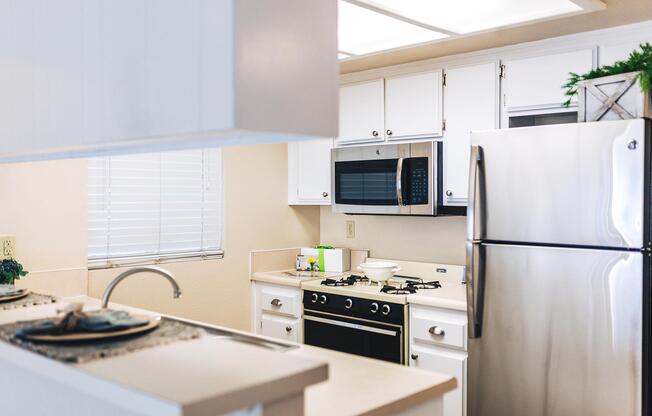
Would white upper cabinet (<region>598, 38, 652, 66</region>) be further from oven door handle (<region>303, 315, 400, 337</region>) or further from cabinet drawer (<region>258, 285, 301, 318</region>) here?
cabinet drawer (<region>258, 285, 301, 318</region>)

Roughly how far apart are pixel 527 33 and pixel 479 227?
0.98m

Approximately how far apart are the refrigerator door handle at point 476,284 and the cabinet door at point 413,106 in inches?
37.3

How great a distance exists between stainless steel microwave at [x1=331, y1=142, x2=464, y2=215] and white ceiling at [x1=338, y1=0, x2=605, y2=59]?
2.33ft

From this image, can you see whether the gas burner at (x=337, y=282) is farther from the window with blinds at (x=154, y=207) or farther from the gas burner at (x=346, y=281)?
the window with blinds at (x=154, y=207)

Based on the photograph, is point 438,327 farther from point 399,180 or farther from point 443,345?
point 399,180

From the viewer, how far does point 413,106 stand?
143 inches

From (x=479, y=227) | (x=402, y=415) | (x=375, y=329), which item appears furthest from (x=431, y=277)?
(x=402, y=415)

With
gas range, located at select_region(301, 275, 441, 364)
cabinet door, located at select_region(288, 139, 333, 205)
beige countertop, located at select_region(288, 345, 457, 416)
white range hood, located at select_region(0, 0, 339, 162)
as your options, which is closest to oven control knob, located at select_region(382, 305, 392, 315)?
gas range, located at select_region(301, 275, 441, 364)

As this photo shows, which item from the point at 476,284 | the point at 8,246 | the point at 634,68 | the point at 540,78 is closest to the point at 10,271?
the point at 8,246

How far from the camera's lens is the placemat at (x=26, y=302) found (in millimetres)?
1986

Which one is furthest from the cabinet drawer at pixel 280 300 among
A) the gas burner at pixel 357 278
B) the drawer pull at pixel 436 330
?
the drawer pull at pixel 436 330

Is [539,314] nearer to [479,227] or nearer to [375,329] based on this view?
[479,227]

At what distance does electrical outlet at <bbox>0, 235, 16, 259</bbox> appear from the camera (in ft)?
9.52

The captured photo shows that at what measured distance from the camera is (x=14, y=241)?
2943 millimetres
